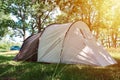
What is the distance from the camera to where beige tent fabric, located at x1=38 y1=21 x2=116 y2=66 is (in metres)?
9.15

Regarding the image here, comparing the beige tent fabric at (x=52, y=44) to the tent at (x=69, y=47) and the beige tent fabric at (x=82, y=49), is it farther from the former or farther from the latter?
the beige tent fabric at (x=82, y=49)

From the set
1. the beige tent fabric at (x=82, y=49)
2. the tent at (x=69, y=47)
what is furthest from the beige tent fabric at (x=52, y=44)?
the beige tent fabric at (x=82, y=49)

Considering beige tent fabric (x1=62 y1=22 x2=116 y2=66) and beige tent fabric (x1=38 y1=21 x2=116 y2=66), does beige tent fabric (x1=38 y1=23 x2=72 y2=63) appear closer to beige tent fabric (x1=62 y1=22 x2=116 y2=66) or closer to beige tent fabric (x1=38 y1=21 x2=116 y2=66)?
beige tent fabric (x1=38 y1=21 x2=116 y2=66)

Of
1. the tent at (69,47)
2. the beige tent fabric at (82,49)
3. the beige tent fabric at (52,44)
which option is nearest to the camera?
the beige tent fabric at (82,49)

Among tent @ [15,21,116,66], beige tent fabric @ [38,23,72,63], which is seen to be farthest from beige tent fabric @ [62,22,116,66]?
beige tent fabric @ [38,23,72,63]

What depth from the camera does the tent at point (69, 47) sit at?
9172mm

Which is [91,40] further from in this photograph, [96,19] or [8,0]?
[8,0]

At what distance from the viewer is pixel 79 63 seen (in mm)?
9070

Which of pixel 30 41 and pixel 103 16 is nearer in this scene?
pixel 30 41

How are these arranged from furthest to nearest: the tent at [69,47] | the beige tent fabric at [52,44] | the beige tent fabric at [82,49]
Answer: the beige tent fabric at [52,44] → the tent at [69,47] → the beige tent fabric at [82,49]

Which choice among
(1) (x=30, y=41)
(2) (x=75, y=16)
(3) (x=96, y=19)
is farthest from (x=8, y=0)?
(1) (x=30, y=41)

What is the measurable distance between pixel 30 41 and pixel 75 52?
9.20 feet

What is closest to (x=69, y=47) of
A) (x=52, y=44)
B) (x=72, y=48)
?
(x=72, y=48)

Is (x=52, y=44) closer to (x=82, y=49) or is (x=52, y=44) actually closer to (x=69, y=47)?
(x=69, y=47)
